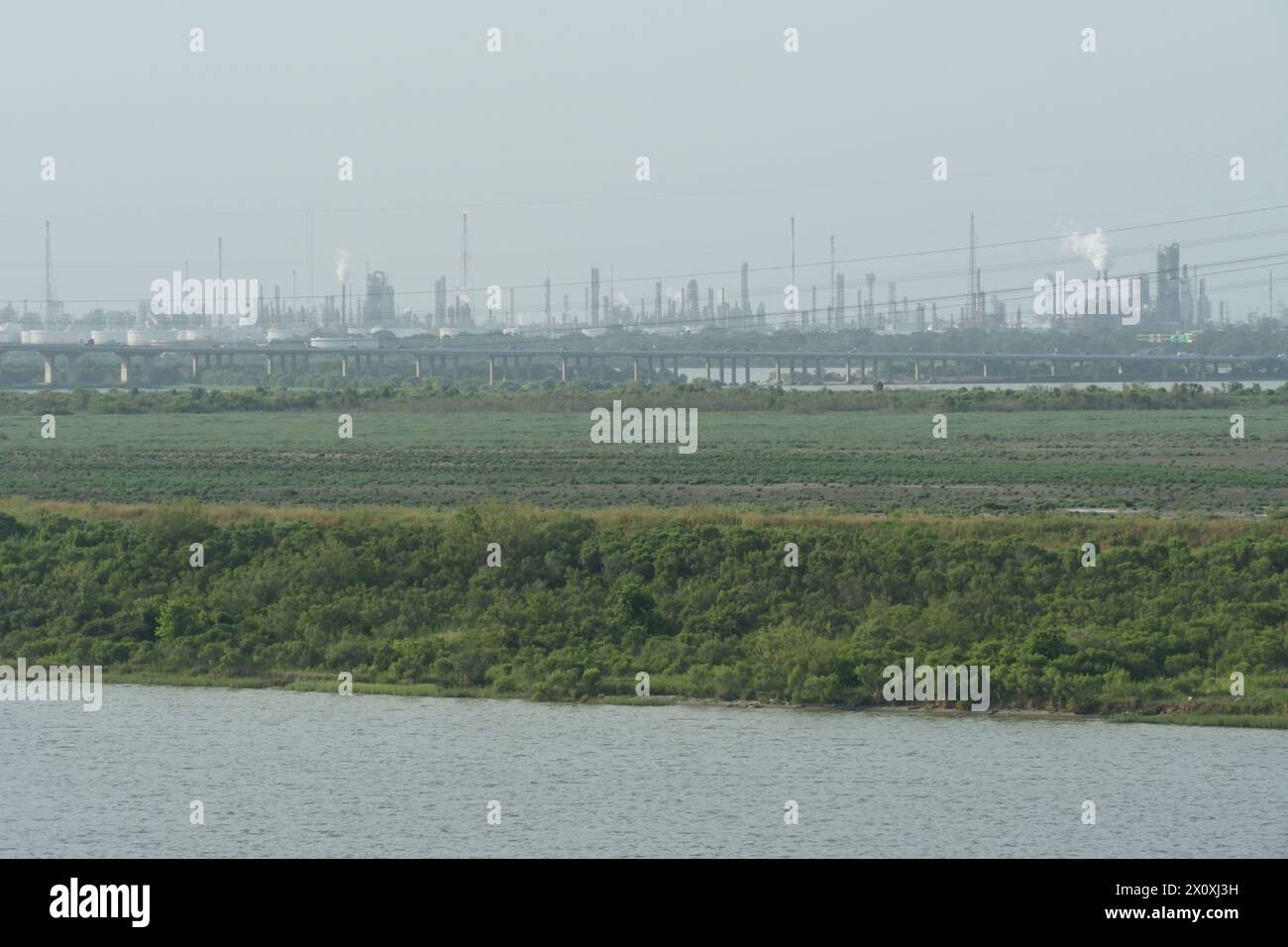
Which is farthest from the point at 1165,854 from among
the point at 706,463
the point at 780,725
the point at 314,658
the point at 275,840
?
the point at 706,463

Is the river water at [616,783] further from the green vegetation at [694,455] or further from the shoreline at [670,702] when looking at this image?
the green vegetation at [694,455]

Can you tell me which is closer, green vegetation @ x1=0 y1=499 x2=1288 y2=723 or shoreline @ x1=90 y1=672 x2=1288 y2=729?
shoreline @ x1=90 y1=672 x2=1288 y2=729

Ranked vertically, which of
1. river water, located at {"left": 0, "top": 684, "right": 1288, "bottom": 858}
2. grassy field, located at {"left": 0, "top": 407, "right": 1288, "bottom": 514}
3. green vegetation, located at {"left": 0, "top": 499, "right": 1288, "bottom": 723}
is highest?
grassy field, located at {"left": 0, "top": 407, "right": 1288, "bottom": 514}

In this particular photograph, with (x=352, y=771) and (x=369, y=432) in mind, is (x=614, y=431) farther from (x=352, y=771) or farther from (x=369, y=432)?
(x=352, y=771)

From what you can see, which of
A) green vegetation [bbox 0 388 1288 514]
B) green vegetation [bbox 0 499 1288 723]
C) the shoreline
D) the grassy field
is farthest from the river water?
the grassy field

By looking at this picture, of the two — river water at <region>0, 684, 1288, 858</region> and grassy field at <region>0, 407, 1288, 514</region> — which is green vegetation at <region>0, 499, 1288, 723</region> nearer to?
river water at <region>0, 684, 1288, 858</region>

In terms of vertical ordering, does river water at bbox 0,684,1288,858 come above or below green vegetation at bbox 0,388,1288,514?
below

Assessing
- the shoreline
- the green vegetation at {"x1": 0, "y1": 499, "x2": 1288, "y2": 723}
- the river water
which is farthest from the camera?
the green vegetation at {"x1": 0, "y1": 499, "x2": 1288, "y2": 723}

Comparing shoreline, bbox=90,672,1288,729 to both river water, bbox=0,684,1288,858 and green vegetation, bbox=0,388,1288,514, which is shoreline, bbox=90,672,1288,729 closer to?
river water, bbox=0,684,1288,858

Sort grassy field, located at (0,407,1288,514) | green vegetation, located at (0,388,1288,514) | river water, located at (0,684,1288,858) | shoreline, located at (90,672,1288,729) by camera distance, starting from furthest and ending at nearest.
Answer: green vegetation, located at (0,388,1288,514) < grassy field, located at (0,407,1288,514) < shoreline, located at (90,672,1288,729) < river water, located at (0,684,1288,858)
